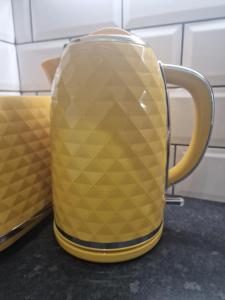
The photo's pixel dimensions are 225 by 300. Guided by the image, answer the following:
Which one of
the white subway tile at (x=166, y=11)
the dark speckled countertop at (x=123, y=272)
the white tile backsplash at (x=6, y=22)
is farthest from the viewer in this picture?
the white tile backsplash at (x=6, y=22)

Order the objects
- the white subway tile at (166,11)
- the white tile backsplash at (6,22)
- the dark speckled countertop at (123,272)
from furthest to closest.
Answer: the white tile backsplash at (6,22) → the white subway tile at (166,11) → the dark speckled countertop at (123,272)

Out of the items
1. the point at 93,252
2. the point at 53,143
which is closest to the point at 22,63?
the point at 53,143

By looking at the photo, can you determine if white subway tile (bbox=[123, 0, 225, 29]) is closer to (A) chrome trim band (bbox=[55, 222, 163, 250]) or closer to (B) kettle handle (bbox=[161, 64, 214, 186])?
(B) kettle handle (bbox=[161, 64, 214, 186])

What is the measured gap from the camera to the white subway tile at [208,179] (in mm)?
449

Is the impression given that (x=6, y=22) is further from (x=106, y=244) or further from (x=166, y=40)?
(x=106, y=244)

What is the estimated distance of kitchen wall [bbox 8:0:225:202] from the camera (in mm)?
407

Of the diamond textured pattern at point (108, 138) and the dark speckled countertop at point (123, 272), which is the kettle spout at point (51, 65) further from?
the dark speckled countertop at point (123, 272)

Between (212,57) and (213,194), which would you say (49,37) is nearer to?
(212,57)

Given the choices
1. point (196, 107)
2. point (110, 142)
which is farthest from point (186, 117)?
point (110, 142)

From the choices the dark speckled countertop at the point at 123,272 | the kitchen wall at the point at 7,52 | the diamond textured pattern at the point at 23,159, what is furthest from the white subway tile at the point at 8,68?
the dark speckled countertop at the point at 123,272

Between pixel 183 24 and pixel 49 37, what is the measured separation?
29 cm

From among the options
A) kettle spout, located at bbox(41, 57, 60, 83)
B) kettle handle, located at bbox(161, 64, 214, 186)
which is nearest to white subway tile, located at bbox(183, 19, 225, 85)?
kettle handle, located at bbox(161, 64, 214, 186)

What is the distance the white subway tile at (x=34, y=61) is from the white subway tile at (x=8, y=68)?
0.01 metres

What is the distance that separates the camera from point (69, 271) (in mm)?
284
